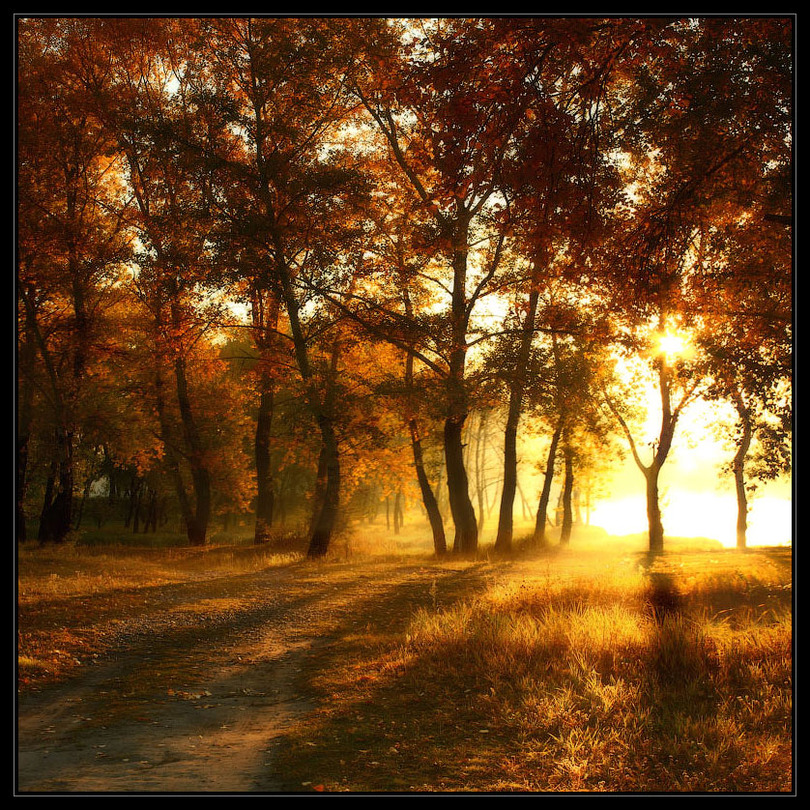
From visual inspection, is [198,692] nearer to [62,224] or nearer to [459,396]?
[459,396]

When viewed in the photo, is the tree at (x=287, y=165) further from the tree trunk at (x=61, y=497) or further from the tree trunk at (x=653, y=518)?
Result: the tree trunk at (x=653, y=518)

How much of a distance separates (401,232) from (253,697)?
51.8 feet

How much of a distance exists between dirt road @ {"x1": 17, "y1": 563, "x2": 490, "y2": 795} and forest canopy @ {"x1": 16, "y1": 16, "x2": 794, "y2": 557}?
388 cm

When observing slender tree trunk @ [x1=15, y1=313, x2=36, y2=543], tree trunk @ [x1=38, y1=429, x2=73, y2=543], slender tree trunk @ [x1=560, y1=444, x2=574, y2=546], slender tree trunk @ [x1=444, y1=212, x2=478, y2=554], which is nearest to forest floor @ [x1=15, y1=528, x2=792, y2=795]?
slender tree trunk @ [x1=444, y1=212, x2=478, y2=554]

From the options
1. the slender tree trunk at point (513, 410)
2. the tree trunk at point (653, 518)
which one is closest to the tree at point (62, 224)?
the slender tree trunk at point (513, 410)

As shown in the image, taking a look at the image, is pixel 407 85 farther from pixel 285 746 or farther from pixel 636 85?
pixel 285 746

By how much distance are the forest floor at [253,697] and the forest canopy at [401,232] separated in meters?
3.84

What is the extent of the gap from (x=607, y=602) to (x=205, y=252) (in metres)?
14.3

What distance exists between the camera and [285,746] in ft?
18.4

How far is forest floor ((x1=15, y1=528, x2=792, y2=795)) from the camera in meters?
4.97

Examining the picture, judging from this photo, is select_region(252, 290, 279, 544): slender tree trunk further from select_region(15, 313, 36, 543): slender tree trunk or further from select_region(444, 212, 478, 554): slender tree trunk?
select_region(15, 313, 36, 543): slender tree trunk

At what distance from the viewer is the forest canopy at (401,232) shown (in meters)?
7.76

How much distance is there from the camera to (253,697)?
23.9 feet
